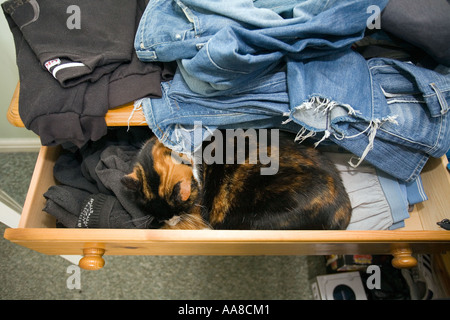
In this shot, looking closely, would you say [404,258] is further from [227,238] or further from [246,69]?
[246,69]

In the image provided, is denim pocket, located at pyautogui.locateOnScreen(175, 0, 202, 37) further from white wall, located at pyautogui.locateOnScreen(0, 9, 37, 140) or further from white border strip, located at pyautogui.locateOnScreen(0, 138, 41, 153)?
white border strip, located at pyautogui.locateOnScreen(0, 138, 41, 153)

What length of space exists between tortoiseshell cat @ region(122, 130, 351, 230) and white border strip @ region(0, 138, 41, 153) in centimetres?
76

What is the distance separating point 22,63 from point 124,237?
0.45 meters

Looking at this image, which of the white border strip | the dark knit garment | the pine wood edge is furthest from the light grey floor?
the pine wood edge

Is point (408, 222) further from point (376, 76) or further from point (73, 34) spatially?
point (73, 34)

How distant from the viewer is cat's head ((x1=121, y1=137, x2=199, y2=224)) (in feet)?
2.88

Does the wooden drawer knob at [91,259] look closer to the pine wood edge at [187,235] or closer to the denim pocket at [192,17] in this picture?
the pine wood edge at [187,235]

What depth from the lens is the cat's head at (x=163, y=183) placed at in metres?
0.88

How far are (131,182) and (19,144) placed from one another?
0.86m

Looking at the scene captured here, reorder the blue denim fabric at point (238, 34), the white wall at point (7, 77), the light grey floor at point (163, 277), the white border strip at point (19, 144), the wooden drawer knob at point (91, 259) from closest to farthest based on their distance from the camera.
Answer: the blue denim fabric at point (238, 34)
the wooden drawer knob at point (91, 259)
the white wall at point (7, 77)
the light grey floor at point (163, 277)
the white border strip at point (19, 144)

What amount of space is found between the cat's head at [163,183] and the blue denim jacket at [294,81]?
90mm

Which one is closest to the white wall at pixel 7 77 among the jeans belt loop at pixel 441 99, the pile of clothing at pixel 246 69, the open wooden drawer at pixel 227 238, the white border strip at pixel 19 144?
the white border strip at pixel 19 144

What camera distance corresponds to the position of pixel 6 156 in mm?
1450
